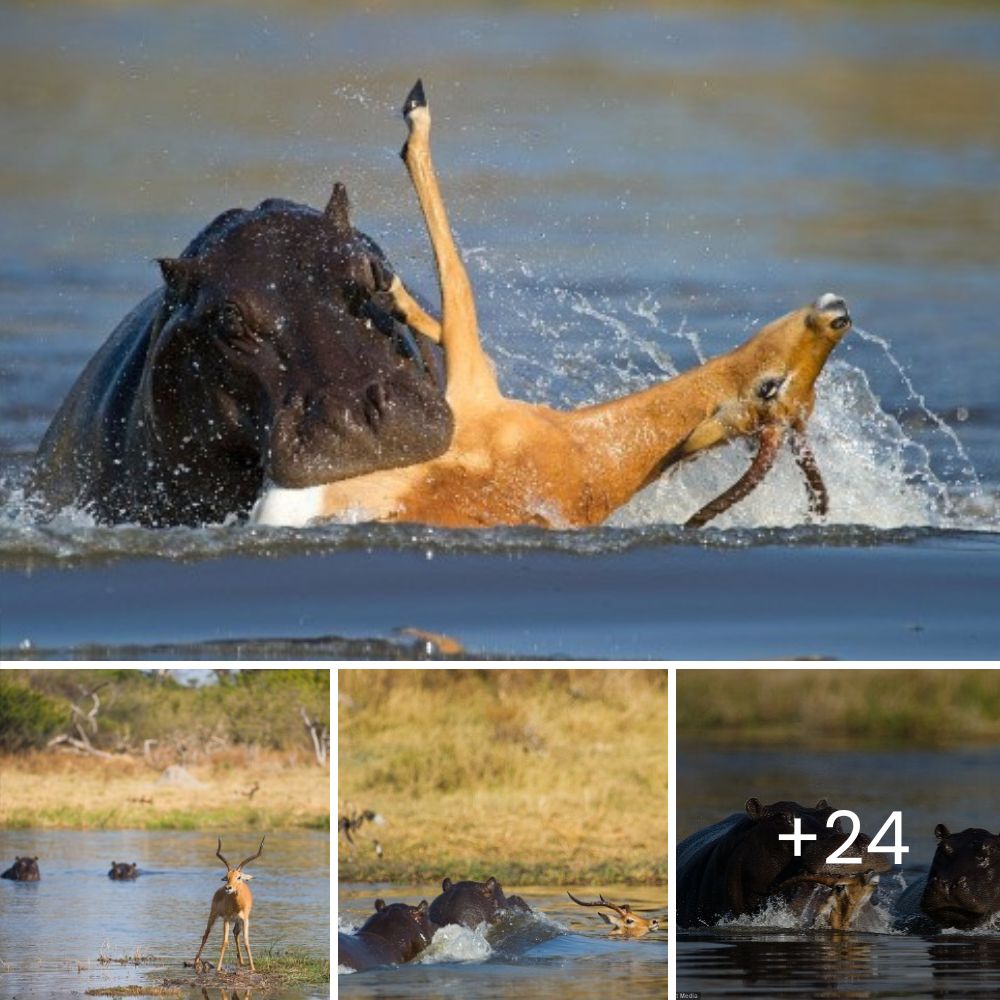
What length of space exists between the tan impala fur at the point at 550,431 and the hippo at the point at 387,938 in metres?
1.80

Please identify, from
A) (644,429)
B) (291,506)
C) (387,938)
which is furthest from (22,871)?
(644,429)

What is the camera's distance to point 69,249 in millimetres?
15531

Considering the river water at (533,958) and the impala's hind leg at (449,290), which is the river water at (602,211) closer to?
the impala's hind leg at (449,290)

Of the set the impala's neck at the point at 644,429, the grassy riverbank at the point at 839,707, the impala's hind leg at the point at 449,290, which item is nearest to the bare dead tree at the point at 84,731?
the grassy riverbank at the point at 839,707

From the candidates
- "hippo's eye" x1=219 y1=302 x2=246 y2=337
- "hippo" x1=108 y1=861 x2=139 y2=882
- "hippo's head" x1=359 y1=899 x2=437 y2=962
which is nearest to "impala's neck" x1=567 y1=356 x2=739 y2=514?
"hippo's eye" x1=219 y1=302 x2=246 y2=337

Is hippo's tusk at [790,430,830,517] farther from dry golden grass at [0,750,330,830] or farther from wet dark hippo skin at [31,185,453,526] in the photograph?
dry golden grass at [0,750,330,830]

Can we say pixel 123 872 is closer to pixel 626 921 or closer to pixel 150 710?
pixel 150 710

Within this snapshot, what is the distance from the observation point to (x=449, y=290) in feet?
25.1

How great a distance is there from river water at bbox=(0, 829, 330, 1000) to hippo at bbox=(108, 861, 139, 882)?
0.01 meters

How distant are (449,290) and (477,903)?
2.09 metres

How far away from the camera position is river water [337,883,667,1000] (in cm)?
599

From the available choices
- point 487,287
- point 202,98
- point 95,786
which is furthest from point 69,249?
point 95,786

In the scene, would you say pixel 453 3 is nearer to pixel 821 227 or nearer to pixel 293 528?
pixel 821 227

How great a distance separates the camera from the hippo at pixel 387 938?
6.04 metres
